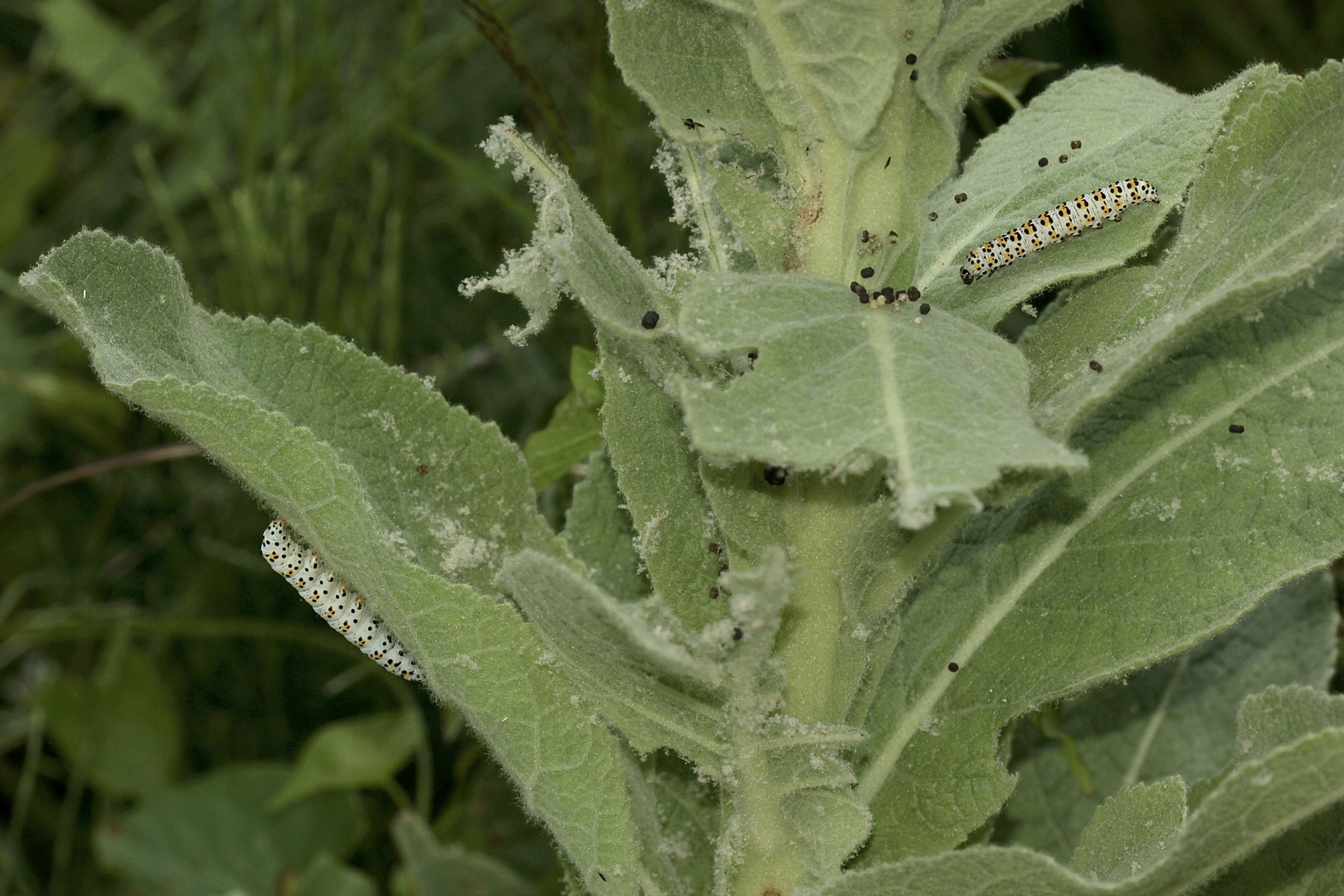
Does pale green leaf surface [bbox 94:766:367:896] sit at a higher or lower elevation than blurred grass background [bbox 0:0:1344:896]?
lower

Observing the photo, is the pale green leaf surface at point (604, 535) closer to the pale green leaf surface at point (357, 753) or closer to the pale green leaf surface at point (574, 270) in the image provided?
the pale green leaf surface at point (574, 270)

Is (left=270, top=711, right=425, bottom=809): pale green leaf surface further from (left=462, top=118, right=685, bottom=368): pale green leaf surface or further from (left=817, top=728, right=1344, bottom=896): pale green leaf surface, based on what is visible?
(left=817, top=728, right=1344, bottom=896): pale green leaf surface

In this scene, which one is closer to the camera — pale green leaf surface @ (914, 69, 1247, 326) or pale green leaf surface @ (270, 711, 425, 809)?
pale green leaf surface @ (914, 69, 1247, 326)

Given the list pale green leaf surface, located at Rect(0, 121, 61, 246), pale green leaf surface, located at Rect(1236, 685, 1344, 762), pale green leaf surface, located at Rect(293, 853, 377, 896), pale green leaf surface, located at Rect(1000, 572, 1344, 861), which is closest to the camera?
pale green leaf surface, located at Rect(1236, 685, 1344, 762)

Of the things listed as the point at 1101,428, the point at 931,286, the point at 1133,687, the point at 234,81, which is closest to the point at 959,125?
the point at 931,286

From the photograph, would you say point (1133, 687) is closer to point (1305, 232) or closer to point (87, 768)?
point (1305, 232)

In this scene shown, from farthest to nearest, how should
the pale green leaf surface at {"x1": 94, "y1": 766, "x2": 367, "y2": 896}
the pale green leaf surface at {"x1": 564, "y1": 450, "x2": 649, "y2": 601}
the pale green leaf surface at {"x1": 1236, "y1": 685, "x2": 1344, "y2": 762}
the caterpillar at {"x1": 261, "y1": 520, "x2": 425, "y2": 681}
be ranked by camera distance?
1. the pale green leaf surface at {"x1": 94, "y1": 766, "x2": 367, "y2": 896}
2. the pale green leaf surface at {"x1": 564, "y1": 450, "x2": 649, "y2": 601}
3. the caterpillar at {"x1": 261, "y1": 520, "x2": 425, "y2": 681}
4. the pale green leaf surface at {"x1": 1236, "y1": 685, "x2": 1344, "y2": 762}

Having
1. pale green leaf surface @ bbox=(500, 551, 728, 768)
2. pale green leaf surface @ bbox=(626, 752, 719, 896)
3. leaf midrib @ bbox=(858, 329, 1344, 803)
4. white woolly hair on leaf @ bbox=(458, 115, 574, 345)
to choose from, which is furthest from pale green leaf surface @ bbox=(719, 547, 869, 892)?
white woolly hair on leaf @ bbox=(458, 115, 574, 345)

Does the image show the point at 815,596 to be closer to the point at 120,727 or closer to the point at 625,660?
the point at 625,660
